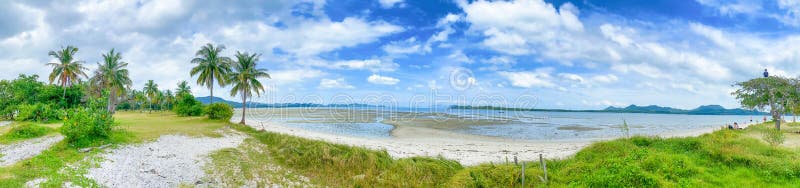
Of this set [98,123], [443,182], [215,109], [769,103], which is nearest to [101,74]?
[215,109]

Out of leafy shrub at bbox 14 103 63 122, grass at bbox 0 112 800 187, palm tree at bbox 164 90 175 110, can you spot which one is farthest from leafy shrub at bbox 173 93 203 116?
palm tree at bbox 164 90 175 110

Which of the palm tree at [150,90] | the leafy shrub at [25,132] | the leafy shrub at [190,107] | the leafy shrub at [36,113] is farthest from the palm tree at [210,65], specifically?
the palm tree at [150,90]

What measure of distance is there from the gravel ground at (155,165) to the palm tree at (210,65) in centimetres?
2442

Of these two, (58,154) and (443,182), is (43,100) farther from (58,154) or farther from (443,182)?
(443,182)

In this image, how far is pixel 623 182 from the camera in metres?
8.70

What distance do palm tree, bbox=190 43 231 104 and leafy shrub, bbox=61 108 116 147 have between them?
995 inches

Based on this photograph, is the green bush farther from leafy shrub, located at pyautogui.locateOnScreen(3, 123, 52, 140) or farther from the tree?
the tree

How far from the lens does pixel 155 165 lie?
1251 cm

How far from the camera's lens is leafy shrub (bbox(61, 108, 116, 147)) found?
1366cm

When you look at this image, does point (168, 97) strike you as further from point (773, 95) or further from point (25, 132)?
point (773, 95)

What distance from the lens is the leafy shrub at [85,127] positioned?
44.8 feet

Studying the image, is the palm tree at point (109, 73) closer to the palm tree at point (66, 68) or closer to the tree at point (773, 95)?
the palm tree at point (66, 68)

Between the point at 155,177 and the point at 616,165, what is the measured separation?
554 inches

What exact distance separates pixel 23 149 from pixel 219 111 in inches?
764
